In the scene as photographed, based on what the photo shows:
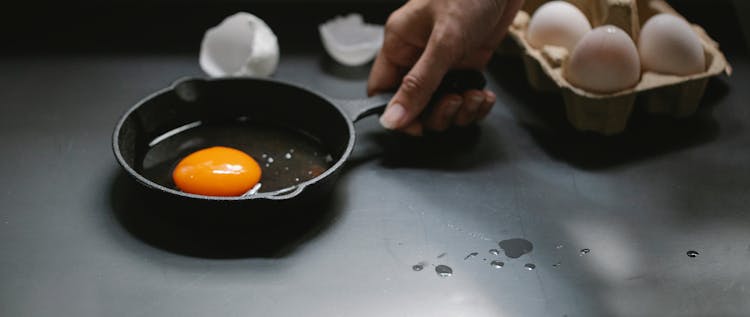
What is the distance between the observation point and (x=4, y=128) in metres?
1.63

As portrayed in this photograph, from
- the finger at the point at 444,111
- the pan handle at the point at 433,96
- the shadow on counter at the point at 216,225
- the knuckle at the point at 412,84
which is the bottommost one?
the shadow on counter at the point at 216,225

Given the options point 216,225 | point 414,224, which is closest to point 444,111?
point 414,224

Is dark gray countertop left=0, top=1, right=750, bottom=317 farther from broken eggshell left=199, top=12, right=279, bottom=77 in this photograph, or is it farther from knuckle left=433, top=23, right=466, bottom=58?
knuckle left=433, top=23, right=466, bottom=58

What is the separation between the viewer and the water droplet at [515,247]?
54.1 inches

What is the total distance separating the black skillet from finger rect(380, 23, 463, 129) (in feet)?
0.13

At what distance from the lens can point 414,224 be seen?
1.43 meters

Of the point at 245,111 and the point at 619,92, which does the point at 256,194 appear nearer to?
the point at 245,111

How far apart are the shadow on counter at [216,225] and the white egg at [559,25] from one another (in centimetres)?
62

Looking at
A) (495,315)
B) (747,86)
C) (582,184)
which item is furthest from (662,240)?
(747,86)

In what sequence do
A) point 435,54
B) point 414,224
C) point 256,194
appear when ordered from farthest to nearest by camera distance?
1. point 435,54
2. point 414,224
3. point 256,194

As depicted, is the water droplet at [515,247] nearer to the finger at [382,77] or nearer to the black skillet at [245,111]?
the black skillet at [245,111]

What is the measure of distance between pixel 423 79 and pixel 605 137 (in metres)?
0.41

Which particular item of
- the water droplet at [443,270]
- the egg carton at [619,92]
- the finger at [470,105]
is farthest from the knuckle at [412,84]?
the water droplet at [443,270]

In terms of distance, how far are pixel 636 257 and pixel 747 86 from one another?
2.39 feet
